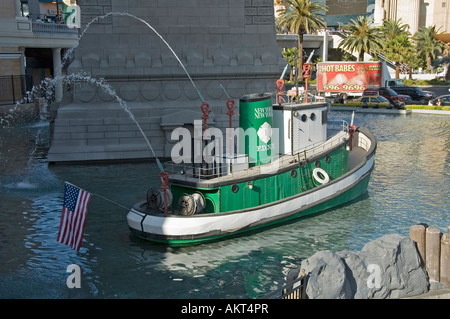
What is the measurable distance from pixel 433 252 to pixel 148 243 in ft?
25.4

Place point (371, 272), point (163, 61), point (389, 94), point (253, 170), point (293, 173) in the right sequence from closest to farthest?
point (371, 272) → point (253, 170) → point (293, 173) → point (163, 61) → point (389, 94)

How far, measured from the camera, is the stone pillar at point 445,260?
1188 centimetres

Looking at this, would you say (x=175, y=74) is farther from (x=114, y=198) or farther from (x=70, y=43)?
(x=70, y=43)

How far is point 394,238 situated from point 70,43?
45788 millimetres

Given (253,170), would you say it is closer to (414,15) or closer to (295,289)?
(295,289)

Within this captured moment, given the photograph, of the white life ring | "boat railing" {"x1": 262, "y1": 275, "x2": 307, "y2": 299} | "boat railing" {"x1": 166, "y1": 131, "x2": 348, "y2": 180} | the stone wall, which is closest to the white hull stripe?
the white life ring

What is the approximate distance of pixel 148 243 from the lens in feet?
52.3

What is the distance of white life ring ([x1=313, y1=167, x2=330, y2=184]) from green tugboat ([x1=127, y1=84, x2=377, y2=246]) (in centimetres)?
3

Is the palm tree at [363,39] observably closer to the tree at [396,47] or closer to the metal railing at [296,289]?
the tree at [396,47]

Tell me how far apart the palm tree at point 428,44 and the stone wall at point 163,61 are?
6151cm

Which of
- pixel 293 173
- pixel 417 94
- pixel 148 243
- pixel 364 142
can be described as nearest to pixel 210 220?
pixel 148 243

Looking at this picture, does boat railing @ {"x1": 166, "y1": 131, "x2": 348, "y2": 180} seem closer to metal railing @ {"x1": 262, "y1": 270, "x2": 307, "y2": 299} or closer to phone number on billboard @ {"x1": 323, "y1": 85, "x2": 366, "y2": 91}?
metal railing @ {"x1": 262, "y1": 270, "x2": 307, "y2": 299}
